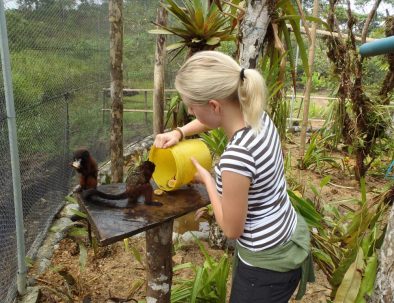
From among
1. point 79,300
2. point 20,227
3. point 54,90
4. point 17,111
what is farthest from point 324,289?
point 54,90

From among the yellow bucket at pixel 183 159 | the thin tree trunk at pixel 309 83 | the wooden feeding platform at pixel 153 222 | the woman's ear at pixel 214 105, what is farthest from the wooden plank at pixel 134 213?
the thin tree trunk at pixel 309 83

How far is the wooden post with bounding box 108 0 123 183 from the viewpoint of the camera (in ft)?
12.1

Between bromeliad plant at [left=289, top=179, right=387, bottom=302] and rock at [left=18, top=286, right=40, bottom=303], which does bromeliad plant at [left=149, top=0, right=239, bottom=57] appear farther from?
rock at [left=18, top=286, right=40, bottom=303]

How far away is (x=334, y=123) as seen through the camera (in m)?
6.33

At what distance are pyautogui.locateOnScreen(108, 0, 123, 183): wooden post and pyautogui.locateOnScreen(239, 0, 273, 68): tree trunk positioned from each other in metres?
1.45

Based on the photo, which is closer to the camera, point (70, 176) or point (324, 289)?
point (324, 289)

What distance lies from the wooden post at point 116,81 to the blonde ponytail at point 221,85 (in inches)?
99.5

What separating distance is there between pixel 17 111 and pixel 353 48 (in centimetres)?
441

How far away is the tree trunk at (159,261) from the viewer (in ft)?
6.81

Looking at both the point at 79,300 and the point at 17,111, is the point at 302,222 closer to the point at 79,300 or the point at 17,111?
the point at 79,300

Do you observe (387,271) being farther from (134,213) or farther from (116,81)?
(116,81)

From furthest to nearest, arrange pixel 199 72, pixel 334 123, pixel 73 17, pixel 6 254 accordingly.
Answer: pixel 334 123 < pixel 73 17 < pixel 6 254 < pixel 199 72

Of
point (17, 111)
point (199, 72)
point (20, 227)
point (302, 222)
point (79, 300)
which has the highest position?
point (199, 72)

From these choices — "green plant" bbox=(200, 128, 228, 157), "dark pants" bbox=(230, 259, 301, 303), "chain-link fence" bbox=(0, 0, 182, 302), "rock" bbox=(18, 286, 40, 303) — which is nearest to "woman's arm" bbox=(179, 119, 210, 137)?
"dark pants" bbox=(230, 259, 301, 303)
